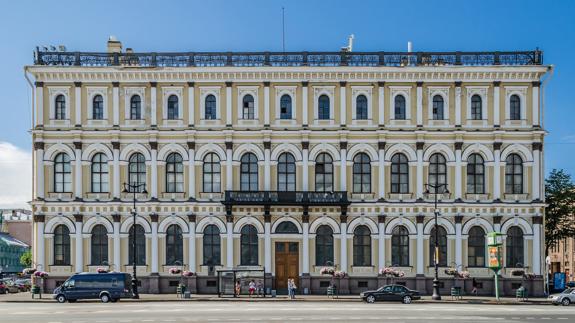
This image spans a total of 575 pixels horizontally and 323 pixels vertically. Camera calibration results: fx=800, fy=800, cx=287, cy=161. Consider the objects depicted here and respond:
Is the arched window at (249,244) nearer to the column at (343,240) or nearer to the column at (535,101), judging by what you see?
the column at (343,240)

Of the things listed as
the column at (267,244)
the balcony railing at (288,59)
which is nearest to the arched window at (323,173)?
the column at (267,244)

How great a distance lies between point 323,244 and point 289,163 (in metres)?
6.36

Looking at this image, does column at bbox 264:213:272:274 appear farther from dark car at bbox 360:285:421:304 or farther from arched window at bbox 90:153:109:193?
arched window at bbox 90:153:109:193

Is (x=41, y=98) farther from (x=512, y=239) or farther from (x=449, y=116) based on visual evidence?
(x=512, y=239)

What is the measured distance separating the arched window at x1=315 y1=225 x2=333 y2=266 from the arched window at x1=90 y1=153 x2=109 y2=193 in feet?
51.7

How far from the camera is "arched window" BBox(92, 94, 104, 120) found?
58312mm

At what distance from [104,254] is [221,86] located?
14.8 m

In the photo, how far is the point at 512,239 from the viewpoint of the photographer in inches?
2260

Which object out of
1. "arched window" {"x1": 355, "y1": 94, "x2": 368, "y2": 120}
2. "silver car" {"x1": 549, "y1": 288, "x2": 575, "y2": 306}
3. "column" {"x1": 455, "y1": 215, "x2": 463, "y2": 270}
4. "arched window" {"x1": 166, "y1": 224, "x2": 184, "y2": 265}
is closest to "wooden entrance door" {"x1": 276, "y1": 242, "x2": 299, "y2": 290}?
"arched window" {"x1": 166, "y1": 224, "x2": 184, "y2": 265}

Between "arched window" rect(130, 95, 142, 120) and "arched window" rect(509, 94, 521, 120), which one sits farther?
"arched window" rect(130, 95, 142, 120)

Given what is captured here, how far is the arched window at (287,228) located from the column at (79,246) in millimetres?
14158

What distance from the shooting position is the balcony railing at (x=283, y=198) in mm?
56750

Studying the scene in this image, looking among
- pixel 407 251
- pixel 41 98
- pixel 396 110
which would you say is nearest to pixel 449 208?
pixel 407 251

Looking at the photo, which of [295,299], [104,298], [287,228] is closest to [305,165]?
[287,228]
